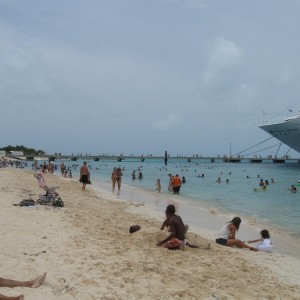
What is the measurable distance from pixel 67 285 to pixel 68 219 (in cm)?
464

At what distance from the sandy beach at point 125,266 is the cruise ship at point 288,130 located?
59.8m

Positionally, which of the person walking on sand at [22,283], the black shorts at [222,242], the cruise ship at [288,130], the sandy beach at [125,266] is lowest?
the black shorts at [222,242]

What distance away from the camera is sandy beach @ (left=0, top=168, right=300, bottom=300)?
189 inches

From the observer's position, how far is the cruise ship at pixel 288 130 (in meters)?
64.5

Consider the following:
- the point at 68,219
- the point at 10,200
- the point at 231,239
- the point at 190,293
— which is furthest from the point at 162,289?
the point at 10,200

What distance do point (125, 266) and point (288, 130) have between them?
215 ft

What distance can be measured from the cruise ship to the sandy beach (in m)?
59.8

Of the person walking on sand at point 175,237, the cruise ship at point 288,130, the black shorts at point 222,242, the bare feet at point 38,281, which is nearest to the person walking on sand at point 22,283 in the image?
the bare feet at point 38,281

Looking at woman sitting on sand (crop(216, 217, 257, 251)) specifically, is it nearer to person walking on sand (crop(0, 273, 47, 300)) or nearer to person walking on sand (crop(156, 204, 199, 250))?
person walking on sand (crop(156, 204, 199, 250))

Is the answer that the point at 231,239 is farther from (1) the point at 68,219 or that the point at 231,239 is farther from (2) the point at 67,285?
(2) the point at 67,285

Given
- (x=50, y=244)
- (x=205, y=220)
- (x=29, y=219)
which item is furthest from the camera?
(x=205, y=220)

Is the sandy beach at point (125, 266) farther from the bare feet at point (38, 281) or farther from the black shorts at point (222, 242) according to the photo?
the black shorts at point (222, 242)

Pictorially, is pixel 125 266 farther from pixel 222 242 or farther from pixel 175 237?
pixel 222 242

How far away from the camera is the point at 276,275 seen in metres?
6.34
